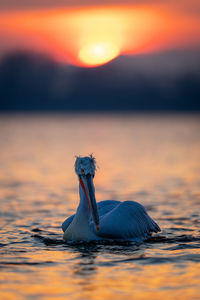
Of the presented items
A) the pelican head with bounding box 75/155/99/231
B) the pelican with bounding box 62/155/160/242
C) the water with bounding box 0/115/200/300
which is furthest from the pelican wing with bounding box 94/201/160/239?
the pelican head with bounding box 75/155/99/231

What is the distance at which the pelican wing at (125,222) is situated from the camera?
7.54 meters

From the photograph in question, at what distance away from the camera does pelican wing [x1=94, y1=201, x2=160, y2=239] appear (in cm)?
754

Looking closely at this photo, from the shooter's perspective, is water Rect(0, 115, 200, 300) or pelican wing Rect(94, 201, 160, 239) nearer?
water Rect(0, 115, 200, 300)

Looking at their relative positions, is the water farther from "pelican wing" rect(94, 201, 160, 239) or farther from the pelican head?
the pelican head

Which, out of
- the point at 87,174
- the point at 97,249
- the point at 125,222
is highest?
the point at 87,174

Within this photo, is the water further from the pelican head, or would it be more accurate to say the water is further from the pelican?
the pelican head

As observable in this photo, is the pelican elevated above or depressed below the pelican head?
below

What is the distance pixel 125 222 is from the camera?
7.66 m

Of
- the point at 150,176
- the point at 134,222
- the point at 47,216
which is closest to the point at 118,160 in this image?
the point at 150,176

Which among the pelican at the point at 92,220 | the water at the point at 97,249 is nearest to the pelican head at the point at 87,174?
the pelican at the point at 92,220

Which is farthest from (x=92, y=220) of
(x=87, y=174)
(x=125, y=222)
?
(x=87, y=174)

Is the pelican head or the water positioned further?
the pelican head

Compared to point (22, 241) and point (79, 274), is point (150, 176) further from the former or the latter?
point (79, 274)

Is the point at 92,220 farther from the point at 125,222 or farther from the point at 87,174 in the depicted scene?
the point at 87,174
